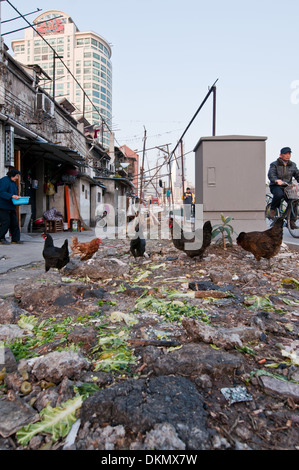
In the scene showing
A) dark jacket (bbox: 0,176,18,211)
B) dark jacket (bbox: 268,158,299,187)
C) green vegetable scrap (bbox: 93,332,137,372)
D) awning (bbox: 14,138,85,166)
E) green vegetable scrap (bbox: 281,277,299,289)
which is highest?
awning (bbox: 14,138,85,166)

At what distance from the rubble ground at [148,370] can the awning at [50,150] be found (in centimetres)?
841

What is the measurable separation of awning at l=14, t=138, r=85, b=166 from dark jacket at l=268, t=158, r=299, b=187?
7.43 metres

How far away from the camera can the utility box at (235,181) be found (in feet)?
20.0

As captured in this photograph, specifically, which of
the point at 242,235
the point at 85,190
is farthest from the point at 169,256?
the point at 85,190

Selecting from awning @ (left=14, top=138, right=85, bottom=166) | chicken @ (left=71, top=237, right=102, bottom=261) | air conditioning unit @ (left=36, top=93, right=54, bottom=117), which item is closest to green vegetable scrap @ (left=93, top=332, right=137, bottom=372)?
chicken @ (left=71, top=237, right=102, bottom=261)

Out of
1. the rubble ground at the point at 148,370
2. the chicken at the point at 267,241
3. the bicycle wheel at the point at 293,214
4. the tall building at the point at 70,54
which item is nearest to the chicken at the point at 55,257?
the rubble ground at the point at 148,370

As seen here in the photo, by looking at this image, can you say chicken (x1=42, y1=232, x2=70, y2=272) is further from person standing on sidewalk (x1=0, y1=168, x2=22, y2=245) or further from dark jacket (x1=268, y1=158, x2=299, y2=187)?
dark jacket (x1=268, y1=158, x2=299, y2=187)

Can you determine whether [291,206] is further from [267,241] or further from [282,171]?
[267,241]

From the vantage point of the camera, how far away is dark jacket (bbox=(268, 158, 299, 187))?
5906mm

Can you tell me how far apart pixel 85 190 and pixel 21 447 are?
1762cm

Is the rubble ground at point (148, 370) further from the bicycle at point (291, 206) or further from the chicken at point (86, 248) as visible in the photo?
the bicycle at point (291, 206)

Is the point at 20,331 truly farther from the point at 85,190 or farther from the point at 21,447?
the point at 85,190

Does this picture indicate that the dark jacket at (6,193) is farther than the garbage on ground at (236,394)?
Yes
